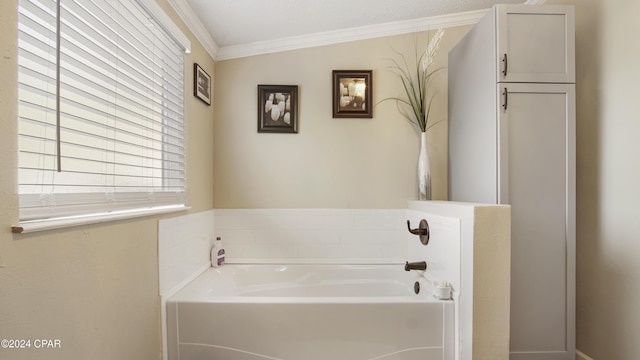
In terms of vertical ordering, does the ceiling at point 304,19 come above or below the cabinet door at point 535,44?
above

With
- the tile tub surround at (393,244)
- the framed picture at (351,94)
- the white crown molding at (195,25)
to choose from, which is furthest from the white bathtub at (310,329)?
the white crown molding at (195,25)

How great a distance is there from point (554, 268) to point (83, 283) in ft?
6.99

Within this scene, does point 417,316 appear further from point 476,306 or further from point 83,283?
point 83,283

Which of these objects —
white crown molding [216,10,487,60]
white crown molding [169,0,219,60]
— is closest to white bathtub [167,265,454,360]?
white crown molding [169,0,219,60]

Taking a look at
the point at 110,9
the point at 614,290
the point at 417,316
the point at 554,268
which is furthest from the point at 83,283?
the point at 614,290

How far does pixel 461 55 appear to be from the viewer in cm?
217

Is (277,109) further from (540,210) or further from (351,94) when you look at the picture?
(540,210)

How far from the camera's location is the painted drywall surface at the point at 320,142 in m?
2.46

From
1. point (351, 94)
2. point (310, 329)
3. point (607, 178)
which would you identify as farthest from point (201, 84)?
point (607, 178)

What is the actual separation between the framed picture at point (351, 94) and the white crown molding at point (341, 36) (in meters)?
0.27

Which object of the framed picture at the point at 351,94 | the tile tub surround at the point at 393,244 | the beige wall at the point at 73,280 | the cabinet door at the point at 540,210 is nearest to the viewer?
the beige wall at the point at 73,280

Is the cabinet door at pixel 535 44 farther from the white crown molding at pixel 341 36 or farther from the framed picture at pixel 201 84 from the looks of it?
the framed picture at pixel 201 84

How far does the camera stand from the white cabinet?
1.72m

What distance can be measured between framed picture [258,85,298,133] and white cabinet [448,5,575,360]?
1.36 m
